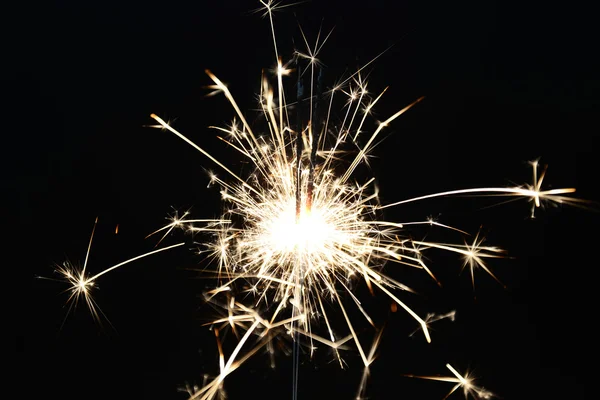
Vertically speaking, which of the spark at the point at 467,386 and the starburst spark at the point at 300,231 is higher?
the starburst spark at the point at 300,231

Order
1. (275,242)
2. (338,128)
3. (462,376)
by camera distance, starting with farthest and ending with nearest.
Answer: (338,128) < (275,242) < (462,376)

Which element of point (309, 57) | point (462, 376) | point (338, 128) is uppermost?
point (309, 57)

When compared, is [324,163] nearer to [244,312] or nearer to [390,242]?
[390,242]

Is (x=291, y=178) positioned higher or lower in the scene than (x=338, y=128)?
lower

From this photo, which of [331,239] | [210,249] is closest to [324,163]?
[331,239]

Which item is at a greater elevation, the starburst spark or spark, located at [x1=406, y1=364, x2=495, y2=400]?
the starburst spark

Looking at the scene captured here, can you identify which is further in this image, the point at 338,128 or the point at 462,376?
the point at 338,128

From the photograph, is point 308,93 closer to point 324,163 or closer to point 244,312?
point 324,163

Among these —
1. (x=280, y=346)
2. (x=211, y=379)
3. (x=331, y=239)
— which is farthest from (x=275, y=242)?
(x=211, y=379)

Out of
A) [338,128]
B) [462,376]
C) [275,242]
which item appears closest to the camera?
[462,376]
